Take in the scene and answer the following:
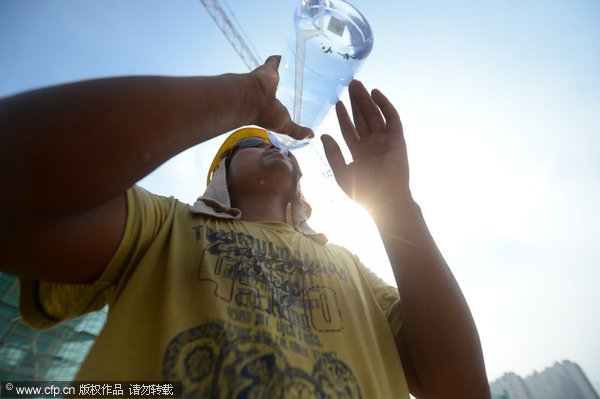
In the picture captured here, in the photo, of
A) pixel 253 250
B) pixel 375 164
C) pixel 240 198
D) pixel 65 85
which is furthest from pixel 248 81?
pixel 240 198

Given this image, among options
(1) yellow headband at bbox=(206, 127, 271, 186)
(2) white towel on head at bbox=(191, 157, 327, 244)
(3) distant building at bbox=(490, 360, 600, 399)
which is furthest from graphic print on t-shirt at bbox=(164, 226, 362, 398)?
(3) distant building at bbox=(490, 360, 600, 399)

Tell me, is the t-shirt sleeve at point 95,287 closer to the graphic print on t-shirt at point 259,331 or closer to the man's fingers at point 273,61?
the graphic print on t-shirt at point 259,331

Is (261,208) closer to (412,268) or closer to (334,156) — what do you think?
(334,156)

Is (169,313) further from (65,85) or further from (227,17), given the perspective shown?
(227,17)

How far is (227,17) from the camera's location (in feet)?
65.6

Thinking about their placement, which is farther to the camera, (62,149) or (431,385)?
(431,385)

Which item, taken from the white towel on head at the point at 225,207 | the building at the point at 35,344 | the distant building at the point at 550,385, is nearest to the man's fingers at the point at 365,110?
the white towel on head at the point at 225,207

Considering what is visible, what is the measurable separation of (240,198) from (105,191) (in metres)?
1.44

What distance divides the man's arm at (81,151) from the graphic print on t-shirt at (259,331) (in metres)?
0.44

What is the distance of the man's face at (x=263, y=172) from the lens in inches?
84.0

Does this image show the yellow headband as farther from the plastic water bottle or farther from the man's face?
the plastic water bottle

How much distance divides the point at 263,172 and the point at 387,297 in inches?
48.5

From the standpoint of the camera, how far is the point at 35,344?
12.4m

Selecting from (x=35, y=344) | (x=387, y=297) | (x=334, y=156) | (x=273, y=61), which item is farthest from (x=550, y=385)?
(x=35, y=344)
